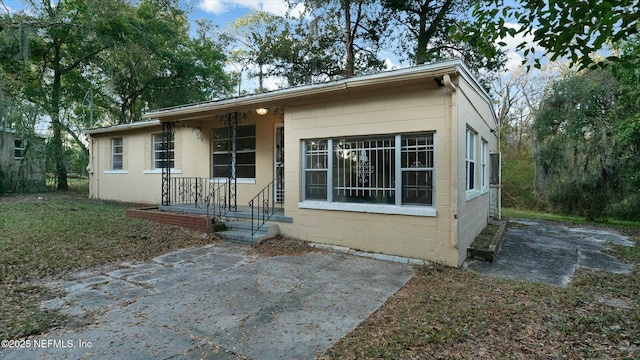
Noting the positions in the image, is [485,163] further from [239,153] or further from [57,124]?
[57,124]

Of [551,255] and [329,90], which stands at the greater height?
[329,90]

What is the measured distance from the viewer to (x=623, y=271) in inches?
200

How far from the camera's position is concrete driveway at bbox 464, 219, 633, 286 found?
4.97 m

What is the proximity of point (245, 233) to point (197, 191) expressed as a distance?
366 centimetres

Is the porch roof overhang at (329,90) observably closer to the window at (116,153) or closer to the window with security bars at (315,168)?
the window with security bars at (315,168)

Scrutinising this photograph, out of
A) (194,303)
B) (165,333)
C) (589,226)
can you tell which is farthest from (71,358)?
(589,226)

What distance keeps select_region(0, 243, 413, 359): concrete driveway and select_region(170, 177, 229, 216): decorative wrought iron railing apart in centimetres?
379

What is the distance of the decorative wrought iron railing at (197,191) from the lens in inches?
365

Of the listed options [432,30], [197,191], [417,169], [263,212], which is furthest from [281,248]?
Result: [432,30]

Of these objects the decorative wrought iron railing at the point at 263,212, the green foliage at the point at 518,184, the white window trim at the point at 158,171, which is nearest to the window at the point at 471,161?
the decorative wrought iron railing at the point at 263,212

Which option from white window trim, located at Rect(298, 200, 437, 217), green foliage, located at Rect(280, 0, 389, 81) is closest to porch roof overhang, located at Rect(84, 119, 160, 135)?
green foliage, located at Rect(280, 0, 389, 81)

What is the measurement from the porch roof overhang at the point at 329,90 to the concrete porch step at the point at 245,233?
2659 mm

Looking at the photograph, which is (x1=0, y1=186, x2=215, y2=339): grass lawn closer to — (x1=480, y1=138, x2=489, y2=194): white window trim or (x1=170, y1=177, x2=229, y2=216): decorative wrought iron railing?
(x1=170, y1=177, x2=229, y2=216): decorative wrought iron railing

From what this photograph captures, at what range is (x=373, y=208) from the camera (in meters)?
5.75
